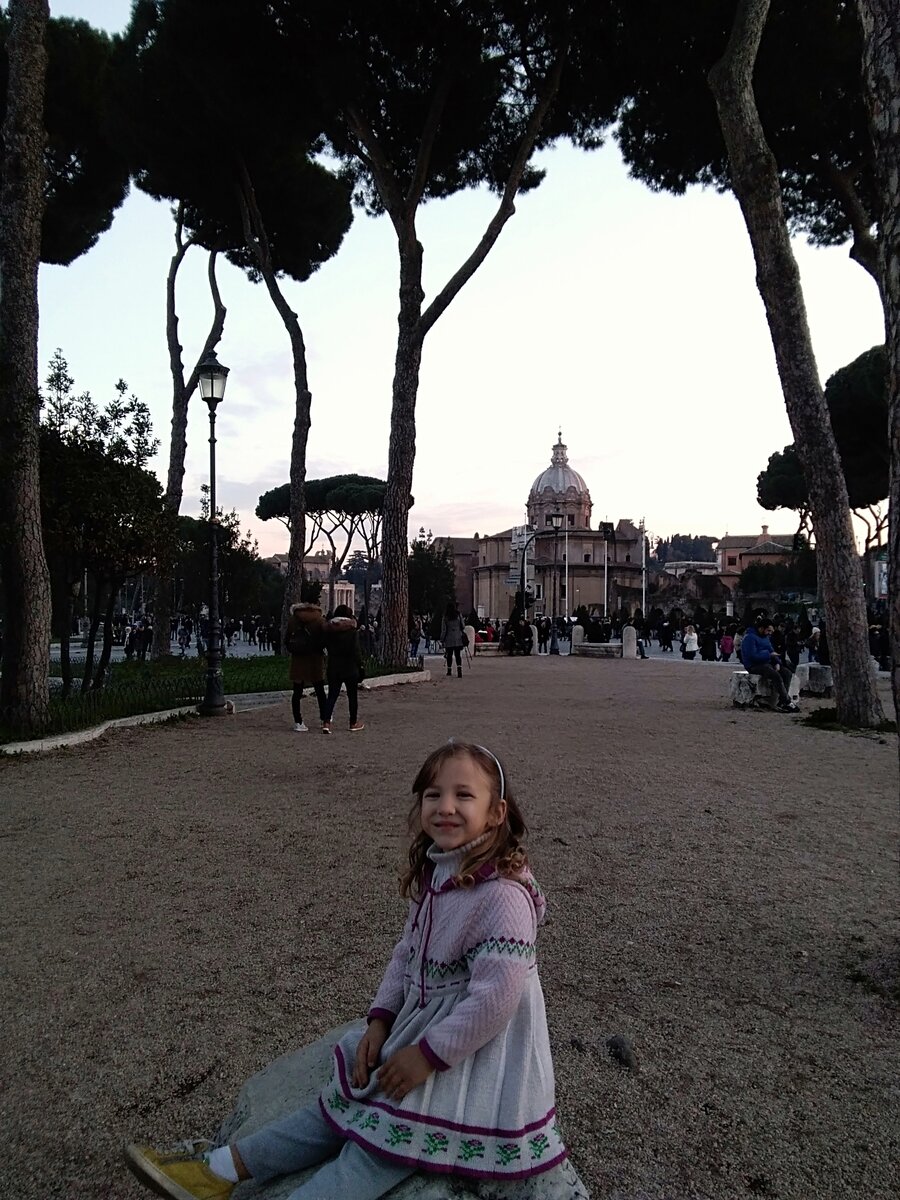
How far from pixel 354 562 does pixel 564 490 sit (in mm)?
36003

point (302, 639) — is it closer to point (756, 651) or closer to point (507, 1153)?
point (756, 651)

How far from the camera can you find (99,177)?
15914mm

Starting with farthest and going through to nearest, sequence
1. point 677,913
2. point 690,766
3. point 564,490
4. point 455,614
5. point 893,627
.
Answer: point 564,490, point 455,614, point 690,766, point 677,913, point 893,627

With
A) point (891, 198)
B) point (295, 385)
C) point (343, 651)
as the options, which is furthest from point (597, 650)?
point (891, 198)

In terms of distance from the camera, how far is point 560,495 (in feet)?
278

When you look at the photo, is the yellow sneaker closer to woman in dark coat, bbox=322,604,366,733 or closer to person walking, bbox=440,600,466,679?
woman in dark coat, bbox=322,604,366,733

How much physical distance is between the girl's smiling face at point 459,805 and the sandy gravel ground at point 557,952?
93 cm

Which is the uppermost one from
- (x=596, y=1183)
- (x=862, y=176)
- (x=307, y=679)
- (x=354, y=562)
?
(x=862, y=176)

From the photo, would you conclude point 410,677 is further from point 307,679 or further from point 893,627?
point 893,627

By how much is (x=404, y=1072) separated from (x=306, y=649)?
26.4 ft

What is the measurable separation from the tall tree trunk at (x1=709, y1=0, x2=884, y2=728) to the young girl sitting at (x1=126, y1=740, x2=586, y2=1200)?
8771 mm

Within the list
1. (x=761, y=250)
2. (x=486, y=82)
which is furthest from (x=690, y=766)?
(x=486, y=82)

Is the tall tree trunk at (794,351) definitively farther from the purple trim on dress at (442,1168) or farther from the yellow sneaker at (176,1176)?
the yellow sneaker at (176,1176)

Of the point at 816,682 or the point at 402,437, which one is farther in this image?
the point at 402,437
